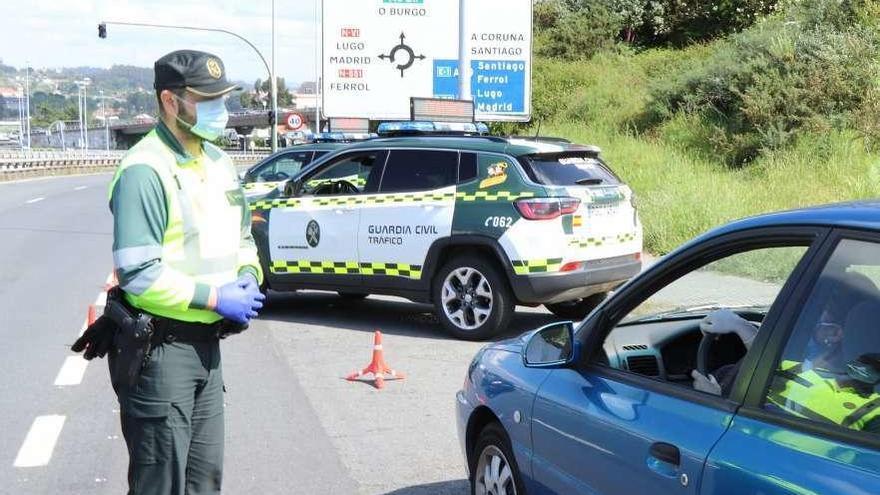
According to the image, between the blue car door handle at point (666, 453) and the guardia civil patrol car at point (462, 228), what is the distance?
588 centimetres

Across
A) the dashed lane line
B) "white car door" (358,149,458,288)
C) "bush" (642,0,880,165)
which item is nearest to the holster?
the dashed lane line

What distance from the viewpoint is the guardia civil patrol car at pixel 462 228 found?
888cm

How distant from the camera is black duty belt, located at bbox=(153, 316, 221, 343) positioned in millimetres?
3412

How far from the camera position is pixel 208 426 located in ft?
11.8

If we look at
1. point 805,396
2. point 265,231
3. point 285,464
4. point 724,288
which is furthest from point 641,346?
point 265,231

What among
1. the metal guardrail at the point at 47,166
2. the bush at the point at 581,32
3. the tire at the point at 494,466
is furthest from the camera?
the metal guardrail at the point at 47,166

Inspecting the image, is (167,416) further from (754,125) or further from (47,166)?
(47,166)

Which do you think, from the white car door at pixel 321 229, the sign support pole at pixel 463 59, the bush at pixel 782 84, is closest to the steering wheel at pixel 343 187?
the white car door at pixel 321 229

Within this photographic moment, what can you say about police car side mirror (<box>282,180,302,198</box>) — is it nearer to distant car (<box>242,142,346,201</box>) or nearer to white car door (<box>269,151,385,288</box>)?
white car door (<box>269,151,385,288</box>)

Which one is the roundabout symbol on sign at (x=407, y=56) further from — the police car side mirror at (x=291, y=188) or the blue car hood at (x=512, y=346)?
the blue car hood at (x=512, y=346)

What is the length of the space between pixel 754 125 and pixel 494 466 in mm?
16050

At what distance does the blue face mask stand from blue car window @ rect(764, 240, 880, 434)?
6.58 feet

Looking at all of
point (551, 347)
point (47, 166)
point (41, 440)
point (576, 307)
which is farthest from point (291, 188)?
point (47, 166)

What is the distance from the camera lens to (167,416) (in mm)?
3400
